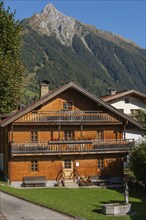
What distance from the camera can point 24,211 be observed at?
25.5 m

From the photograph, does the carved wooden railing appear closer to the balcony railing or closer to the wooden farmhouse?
the wooden farmhouse

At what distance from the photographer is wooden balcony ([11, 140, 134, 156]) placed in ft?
131

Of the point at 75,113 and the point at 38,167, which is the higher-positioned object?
the point at 75,113

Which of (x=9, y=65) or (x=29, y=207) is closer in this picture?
(x=29, y=207)

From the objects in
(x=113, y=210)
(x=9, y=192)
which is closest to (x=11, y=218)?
(x=113, y=210)

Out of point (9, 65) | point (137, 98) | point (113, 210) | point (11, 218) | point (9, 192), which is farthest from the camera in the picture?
point (137, 98)

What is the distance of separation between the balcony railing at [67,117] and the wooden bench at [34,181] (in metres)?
5.50

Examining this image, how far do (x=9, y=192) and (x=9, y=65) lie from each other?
13911 millimetres

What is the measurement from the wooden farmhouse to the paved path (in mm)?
11624

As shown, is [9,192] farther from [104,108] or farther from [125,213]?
[104,108]

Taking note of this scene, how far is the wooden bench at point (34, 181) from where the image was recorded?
40250mm

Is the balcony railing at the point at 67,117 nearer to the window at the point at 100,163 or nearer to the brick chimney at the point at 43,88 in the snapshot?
the window at the point at 100,163

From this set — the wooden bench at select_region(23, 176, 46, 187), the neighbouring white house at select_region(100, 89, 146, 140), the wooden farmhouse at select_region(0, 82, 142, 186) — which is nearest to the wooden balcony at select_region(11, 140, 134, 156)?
the wooden farmhouse at select_region(0, 82, 142, 186)

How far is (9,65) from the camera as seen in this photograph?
41375 millimetres
